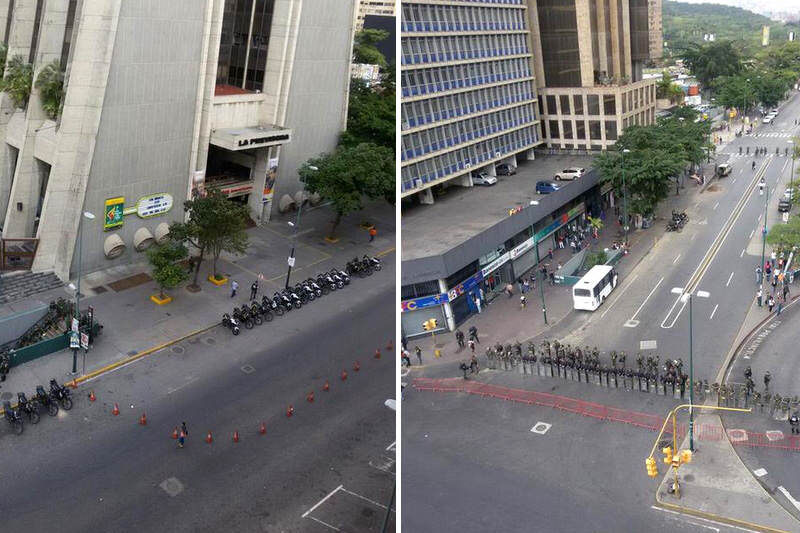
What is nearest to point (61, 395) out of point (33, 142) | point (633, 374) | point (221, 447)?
point (221, 447)

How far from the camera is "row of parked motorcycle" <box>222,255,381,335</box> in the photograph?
1405 inches

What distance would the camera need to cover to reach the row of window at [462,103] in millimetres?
50719

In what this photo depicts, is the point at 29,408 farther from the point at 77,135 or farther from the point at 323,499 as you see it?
the point at 77,135

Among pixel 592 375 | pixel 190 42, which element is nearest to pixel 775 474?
pixel 592 375

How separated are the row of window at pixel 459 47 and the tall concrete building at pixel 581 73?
10.8 feet

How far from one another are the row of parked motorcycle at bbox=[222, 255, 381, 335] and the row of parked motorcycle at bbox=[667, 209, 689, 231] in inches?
974

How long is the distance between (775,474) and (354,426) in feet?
48.2

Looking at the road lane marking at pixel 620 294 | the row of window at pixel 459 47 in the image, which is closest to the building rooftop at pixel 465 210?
the road lane marking at pixel 620 294

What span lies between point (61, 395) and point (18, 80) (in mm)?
21691

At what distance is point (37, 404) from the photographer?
27625 millimetres

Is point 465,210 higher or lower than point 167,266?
lower

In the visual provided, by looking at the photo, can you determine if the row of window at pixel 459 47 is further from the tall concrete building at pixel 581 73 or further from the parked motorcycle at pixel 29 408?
the parked motorcycle at pixel 29 408

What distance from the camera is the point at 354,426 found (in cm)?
2766

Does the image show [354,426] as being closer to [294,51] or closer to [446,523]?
[446,523]
